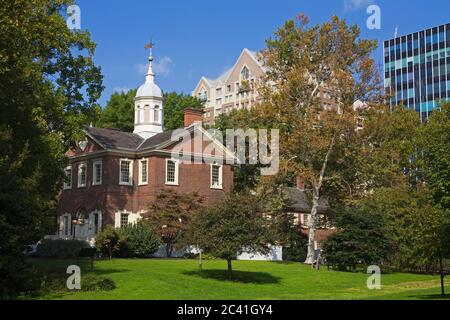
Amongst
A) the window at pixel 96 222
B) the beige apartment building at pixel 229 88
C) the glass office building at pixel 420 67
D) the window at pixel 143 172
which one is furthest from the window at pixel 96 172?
the glass office building at pixel 420 67

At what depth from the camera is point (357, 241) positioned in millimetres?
38250

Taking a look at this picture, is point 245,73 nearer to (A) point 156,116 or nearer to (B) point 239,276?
(A) point 156,116

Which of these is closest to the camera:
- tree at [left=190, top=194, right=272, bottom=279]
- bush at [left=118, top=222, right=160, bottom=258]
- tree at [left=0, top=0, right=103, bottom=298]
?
tree at [left=0, top=0, right=103, bottom=298]

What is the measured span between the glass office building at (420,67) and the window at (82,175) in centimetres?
6337

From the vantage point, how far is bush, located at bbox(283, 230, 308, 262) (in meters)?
50.1

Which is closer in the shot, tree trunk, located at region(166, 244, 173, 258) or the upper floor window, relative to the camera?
tree trunk, located at region(166, 244, 173, 258)

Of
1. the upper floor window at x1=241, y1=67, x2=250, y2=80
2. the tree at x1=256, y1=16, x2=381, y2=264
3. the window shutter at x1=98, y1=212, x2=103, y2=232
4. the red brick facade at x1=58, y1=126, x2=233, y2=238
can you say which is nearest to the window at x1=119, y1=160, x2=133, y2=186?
the red brick facade at x1=58, y1=126, x2=233, y2=238

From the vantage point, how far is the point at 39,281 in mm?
22453

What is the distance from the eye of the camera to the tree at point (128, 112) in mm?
67938

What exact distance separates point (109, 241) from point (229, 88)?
81040 millimetres

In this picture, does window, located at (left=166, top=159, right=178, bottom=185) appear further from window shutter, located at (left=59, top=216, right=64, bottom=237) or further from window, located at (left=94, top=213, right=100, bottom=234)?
window shutter, located at (left=59, top=216, right=64, bottom=237)

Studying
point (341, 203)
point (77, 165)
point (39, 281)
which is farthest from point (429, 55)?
point (39, 281)

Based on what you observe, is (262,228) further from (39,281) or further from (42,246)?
(42,246)

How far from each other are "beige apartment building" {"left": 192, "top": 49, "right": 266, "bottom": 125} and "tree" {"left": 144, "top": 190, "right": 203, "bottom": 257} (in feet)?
206
